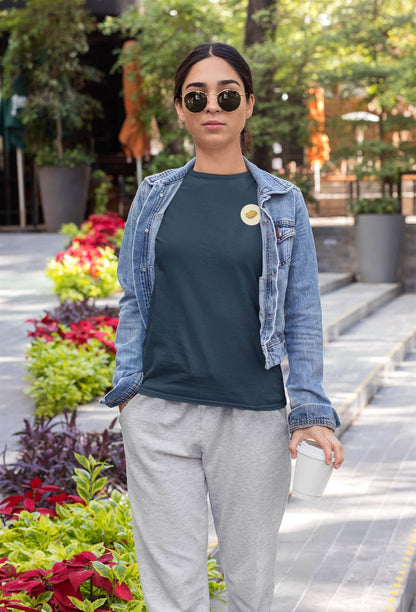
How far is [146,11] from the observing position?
1401 centimetres

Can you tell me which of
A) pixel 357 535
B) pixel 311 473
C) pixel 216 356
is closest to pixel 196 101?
pixel 216 356

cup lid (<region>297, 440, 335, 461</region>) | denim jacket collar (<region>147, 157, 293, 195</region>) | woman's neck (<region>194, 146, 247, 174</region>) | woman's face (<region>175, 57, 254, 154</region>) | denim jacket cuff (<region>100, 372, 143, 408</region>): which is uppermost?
woman's face (<region>175, 57, 254, 154</region>)

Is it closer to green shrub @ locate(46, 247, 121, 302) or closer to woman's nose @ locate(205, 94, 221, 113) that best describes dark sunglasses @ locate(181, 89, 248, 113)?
woman's nose @ locate(205, 94, 221, 113)

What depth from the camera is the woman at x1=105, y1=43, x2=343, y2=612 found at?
2.17 m

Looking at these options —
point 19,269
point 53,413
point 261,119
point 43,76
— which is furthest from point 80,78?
point 53,413

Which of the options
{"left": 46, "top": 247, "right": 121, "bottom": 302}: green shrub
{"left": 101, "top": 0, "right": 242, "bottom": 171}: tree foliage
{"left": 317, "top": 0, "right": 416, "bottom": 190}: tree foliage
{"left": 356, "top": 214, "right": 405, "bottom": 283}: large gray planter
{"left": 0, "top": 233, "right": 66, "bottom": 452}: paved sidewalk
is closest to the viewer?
{"left": 0, "top": 233, "right": 66, "bottom": 452}: paved sidewalk

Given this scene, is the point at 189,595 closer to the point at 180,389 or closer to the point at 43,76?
the point at 180,389

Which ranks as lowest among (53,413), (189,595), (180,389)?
(53,413)

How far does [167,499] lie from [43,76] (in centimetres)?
1247

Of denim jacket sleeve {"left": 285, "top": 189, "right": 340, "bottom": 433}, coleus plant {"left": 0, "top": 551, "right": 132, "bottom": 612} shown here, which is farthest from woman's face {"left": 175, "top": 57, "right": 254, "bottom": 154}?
coleus plant {"left": 0, "top": 551, "right": 132, "bottom": 612}

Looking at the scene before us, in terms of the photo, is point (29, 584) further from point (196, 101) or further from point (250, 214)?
point (196, 101)

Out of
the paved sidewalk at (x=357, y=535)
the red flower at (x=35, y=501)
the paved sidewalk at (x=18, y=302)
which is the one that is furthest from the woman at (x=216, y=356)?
the paved sidewalk at (x=18, y=302)

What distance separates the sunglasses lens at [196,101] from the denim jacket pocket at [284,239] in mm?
342

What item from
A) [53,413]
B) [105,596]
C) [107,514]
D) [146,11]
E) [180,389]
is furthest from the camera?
[146,11]
